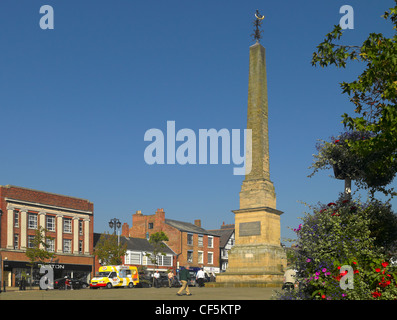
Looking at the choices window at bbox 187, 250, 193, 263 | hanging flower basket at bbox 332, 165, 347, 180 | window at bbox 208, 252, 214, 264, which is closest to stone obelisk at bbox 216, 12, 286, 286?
hanging flower basket at bbox 332, 165, 347, 180

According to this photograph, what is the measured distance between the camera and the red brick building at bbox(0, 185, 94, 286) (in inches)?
2270

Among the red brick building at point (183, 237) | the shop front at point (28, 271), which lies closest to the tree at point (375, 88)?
the shop front at point (28, 271)

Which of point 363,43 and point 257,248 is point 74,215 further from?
point 363,43

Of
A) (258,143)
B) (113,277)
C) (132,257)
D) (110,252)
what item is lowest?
(113,277)

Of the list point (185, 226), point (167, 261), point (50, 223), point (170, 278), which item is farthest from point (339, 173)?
point (185, 226)

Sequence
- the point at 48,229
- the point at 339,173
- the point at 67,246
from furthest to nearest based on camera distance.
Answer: the point at 67,246 < the point at 48,229 < the point at 339,173

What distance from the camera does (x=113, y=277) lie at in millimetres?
43781

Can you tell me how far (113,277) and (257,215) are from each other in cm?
Result: 1689

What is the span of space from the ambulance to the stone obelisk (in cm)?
1324

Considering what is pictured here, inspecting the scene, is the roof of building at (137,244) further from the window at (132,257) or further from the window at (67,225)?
the window at (67,225)

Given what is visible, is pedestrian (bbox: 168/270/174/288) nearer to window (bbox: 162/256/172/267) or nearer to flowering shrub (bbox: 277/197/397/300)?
window (bbox: 162/256/172/267)

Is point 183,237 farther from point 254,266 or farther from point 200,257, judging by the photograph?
point 254,266
